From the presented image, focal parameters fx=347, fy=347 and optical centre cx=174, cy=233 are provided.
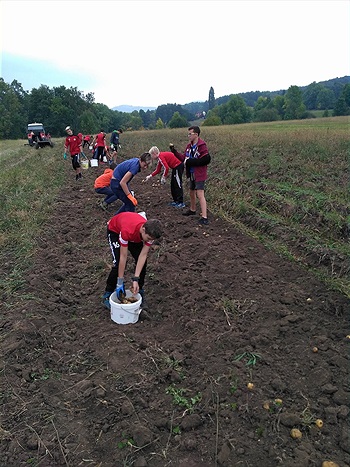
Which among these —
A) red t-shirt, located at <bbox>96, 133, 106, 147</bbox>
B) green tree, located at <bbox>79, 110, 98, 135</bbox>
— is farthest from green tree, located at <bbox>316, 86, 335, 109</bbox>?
red t-shirt, located at <bbox>96, 133, 106, 147</bbox>

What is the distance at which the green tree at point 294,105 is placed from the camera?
75250 mm

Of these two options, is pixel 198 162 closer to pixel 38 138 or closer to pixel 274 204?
pixel 274 204

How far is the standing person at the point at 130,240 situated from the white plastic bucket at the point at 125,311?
4.2 inches

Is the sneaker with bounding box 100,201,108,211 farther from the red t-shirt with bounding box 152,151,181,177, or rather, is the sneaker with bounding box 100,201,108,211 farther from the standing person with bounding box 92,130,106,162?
the standing person with bounding box 92,130,106,162

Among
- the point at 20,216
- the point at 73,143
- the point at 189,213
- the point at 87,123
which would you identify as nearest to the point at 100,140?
the point at 73,143

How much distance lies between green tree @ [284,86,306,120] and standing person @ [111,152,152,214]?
255 feet

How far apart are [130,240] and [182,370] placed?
1.30 metres

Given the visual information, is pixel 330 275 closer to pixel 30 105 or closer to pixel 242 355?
pixel 242 355

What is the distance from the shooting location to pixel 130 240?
3439 mm

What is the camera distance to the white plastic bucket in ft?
11.7

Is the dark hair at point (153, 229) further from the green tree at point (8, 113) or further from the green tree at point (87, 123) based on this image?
the green tree at point (87, 123)

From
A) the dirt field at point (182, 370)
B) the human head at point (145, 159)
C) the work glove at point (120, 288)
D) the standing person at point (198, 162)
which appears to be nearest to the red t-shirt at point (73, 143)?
the standing person at point (198, 162)

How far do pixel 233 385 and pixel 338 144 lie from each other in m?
11.6

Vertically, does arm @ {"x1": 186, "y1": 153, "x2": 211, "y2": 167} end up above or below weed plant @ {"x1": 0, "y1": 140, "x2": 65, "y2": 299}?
above
